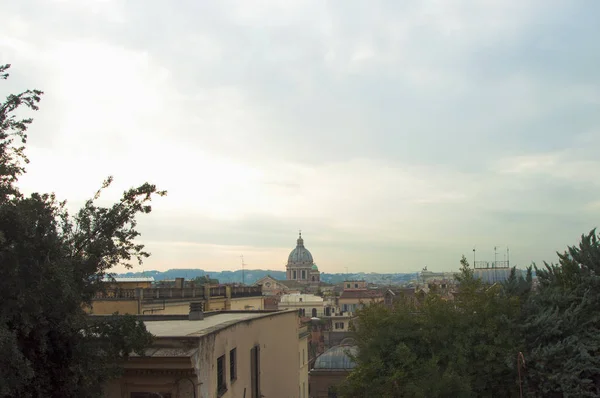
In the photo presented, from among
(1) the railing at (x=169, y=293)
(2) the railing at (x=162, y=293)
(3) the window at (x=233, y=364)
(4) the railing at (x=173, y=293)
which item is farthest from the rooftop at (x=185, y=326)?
(4) the railing at (x=173, y=293)

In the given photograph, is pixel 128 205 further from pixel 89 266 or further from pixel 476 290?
pixel 476 290

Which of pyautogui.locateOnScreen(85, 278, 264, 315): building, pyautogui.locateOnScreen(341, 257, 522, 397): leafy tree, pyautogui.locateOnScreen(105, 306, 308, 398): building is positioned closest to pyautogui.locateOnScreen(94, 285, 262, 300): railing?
pyautogui.locateOnScreen(85, 278, 264, 315): building

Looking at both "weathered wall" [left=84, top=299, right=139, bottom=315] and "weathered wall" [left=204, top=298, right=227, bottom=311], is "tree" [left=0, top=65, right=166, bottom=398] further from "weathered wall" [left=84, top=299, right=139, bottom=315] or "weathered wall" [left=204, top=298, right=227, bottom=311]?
"weathered wall" [left=204, top=298, right=227, bottom=311]

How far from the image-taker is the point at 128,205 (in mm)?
10578

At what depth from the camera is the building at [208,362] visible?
1081 centimetres

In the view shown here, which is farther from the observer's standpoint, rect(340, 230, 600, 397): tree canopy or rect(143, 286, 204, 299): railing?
rect(143, 286, 204, 299): railing

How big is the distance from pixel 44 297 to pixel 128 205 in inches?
95.7

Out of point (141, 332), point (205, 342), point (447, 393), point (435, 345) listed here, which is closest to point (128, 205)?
point (141, 332)

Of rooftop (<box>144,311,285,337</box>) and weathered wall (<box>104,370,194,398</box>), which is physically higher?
rooftop (<box>144,311,285,337</box>)

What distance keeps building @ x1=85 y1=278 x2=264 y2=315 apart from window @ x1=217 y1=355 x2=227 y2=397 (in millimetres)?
8628

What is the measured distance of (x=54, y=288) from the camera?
28.7 feet

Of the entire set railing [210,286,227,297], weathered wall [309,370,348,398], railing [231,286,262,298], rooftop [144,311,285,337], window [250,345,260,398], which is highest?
rooftop [144,311,285,337]

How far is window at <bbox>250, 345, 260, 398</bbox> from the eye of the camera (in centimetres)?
1607

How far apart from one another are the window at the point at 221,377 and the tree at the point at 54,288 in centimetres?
268
